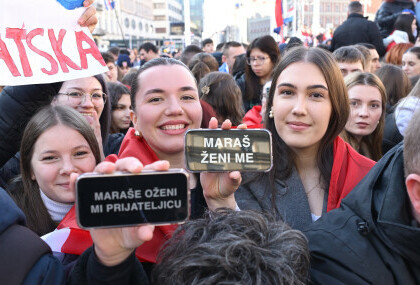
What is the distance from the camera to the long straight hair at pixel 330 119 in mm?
2105

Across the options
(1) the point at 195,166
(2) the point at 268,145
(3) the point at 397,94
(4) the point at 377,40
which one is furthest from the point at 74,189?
(4) the point at 377,40

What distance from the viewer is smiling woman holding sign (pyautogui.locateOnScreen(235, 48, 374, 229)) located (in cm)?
199

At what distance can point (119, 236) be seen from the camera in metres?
1.16

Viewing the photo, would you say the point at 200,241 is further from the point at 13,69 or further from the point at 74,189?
the point at 13,69

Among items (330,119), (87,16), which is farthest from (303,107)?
(87,16)

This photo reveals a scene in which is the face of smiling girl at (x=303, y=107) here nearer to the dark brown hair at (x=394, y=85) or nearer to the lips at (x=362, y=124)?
the lips at (x=362, y=124)

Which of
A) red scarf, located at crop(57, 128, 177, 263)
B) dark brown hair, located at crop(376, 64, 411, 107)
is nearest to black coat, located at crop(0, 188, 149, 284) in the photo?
red scarf, located at crop(57, 128, 177, 263)

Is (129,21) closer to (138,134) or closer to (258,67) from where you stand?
(258,67)

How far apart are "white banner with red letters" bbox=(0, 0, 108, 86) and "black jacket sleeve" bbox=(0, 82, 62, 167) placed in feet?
0.36

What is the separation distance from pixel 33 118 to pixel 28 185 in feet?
1.07

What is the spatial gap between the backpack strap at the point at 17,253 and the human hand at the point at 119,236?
0.18 metres

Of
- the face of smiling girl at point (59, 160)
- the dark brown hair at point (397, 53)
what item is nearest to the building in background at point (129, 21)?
the dark brown hair at point (397, 53)

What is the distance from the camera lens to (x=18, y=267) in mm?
1152

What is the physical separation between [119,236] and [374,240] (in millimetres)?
788
